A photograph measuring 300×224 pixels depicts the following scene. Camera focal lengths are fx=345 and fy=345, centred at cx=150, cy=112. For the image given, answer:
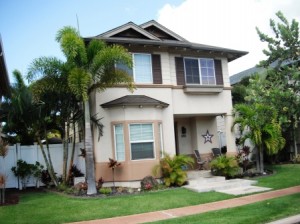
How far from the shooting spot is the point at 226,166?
50.9 ft

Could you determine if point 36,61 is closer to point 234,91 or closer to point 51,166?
point 51,166

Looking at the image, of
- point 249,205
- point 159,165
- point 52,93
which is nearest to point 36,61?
point 52,93

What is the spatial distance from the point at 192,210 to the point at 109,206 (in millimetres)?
2675

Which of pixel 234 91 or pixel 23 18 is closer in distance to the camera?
pixel 23 18

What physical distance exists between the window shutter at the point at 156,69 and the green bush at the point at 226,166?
180 inches

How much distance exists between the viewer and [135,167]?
1473 cm

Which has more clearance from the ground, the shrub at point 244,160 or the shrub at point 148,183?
the shrub at point 244,160

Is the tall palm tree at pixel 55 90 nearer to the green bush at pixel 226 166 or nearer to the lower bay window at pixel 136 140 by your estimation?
the lower bay window at pixel 136 140

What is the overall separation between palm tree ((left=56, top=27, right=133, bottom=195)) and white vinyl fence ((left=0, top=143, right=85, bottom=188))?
157 inches

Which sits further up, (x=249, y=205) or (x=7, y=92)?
(x=7, y=92)

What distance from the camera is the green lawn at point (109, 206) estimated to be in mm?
9459

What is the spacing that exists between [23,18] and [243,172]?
38.6 ft

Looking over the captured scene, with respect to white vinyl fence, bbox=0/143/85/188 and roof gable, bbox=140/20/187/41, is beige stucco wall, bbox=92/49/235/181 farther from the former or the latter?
white vinyl fence, bbox=0/143/85/188

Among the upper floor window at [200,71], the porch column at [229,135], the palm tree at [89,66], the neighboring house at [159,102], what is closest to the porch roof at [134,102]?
the neighboring house at [159,102]
